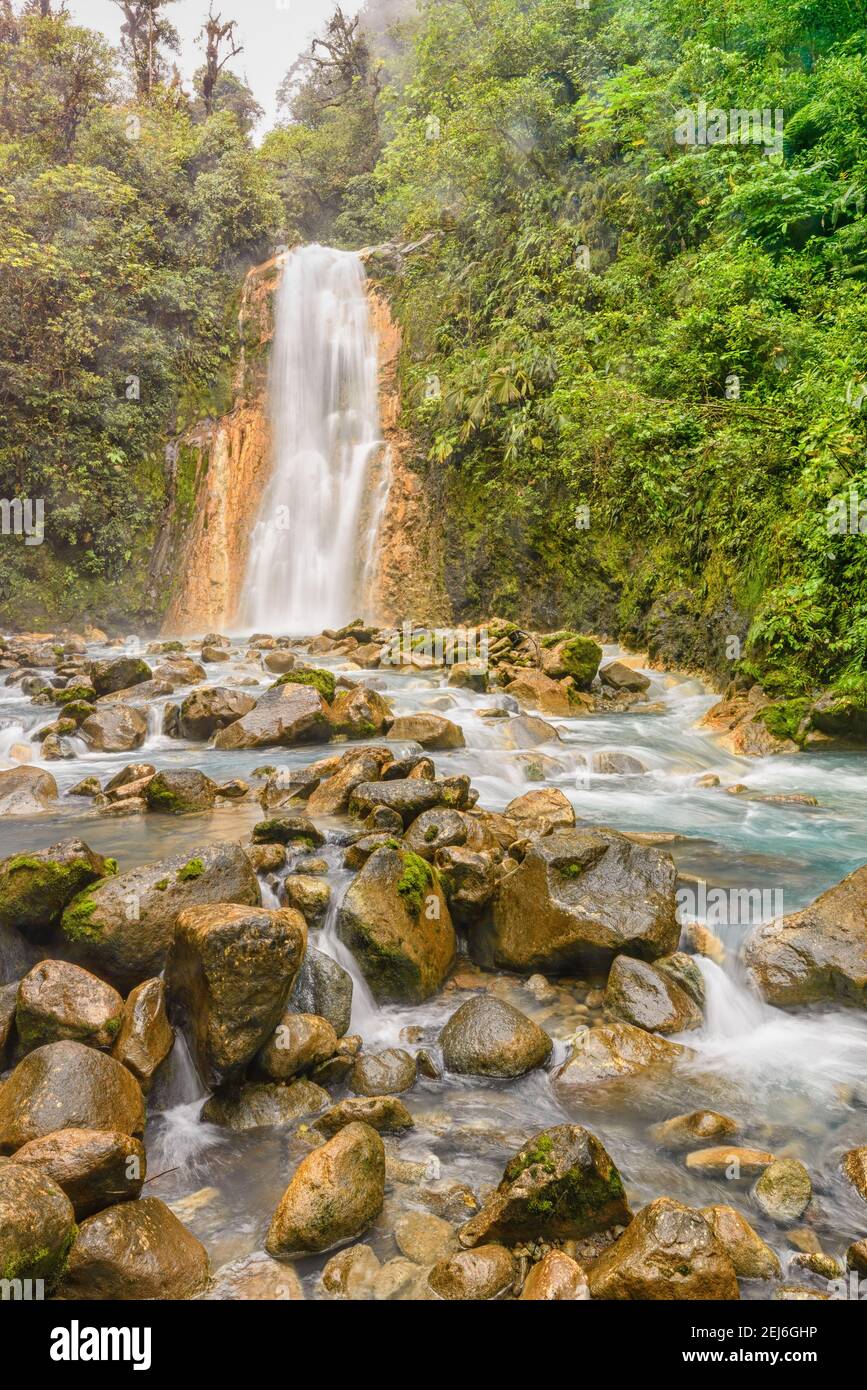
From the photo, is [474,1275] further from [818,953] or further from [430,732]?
[430,732]

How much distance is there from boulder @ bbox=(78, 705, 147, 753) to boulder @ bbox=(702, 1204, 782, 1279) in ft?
27.9

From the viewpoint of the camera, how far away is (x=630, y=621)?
14.0 metres

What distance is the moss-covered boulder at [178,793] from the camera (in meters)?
7.21

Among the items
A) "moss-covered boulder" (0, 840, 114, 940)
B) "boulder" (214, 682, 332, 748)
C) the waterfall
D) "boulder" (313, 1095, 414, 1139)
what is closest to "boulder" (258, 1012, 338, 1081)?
"boulder" (313, 1095, 414, 1139)

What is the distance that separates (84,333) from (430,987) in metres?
20.9

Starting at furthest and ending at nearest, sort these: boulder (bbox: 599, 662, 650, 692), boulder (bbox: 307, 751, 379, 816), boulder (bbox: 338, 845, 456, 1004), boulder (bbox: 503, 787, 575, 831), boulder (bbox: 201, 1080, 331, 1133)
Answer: boulder (bbox: 599, 662, 650, 692) → boulder (bbox: 307, 751, 379, 816) → boulder (bbox: 503, 787, 575, 831) → boulder (bbox: 338, 845, 456, 1004) → boulder (bbox: 201, 1080, 331, 1133)

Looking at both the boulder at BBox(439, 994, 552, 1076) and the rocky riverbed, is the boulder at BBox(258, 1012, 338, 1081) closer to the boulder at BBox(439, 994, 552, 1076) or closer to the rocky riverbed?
the rocky riverbed

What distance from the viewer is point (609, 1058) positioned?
401cm

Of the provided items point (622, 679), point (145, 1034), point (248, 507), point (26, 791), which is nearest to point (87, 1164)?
point (145, 1034)

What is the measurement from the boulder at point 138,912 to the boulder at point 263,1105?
2.83ft

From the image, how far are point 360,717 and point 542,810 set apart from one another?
142 inches

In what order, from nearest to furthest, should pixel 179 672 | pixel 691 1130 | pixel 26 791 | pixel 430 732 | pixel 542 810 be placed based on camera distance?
pixel 691 1130
pixel 542 810
pixel 26 791
pixel 430 732
pixel 179 672

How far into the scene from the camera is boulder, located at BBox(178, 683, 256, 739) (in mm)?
9836
